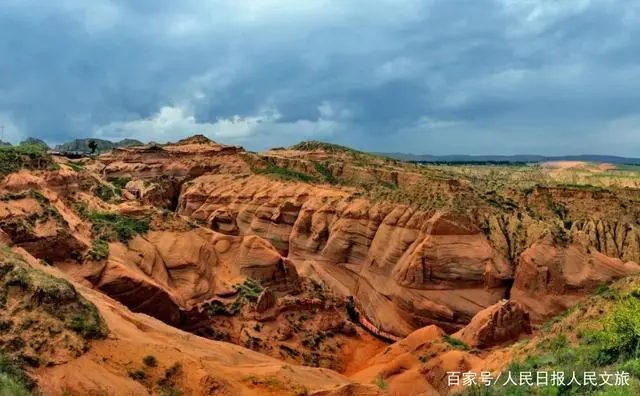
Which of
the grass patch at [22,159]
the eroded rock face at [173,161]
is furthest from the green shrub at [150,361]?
the eroded rock face at [173,161]

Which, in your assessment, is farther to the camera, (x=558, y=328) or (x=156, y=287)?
(x=156, y=287)

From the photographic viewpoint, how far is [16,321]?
14.7 m

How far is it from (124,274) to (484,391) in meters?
16.1

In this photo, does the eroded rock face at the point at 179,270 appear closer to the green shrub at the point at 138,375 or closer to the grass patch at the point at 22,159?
the grass patch at the point at 22,159

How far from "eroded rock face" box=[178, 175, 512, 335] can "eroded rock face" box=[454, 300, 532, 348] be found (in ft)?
23.3

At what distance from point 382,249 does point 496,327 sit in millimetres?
14891

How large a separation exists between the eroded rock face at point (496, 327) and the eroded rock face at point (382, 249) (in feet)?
23.3

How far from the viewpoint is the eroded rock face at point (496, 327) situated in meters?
28.4

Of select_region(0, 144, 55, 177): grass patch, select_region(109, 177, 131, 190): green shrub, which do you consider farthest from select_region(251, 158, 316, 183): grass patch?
select_region(0, 144, 55, 177): grass patch

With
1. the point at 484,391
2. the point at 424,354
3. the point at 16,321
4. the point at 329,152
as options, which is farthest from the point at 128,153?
the point at 484,391

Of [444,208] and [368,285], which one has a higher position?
[444,208]

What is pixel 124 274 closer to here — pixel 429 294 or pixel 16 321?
pixel 16 321

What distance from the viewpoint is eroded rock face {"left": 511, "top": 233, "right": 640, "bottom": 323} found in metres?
36.4

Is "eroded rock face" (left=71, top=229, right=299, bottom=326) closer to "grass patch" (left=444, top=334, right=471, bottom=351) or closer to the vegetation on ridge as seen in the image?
"grass patch" (left=444, top=334, right=471, bottom=351)
